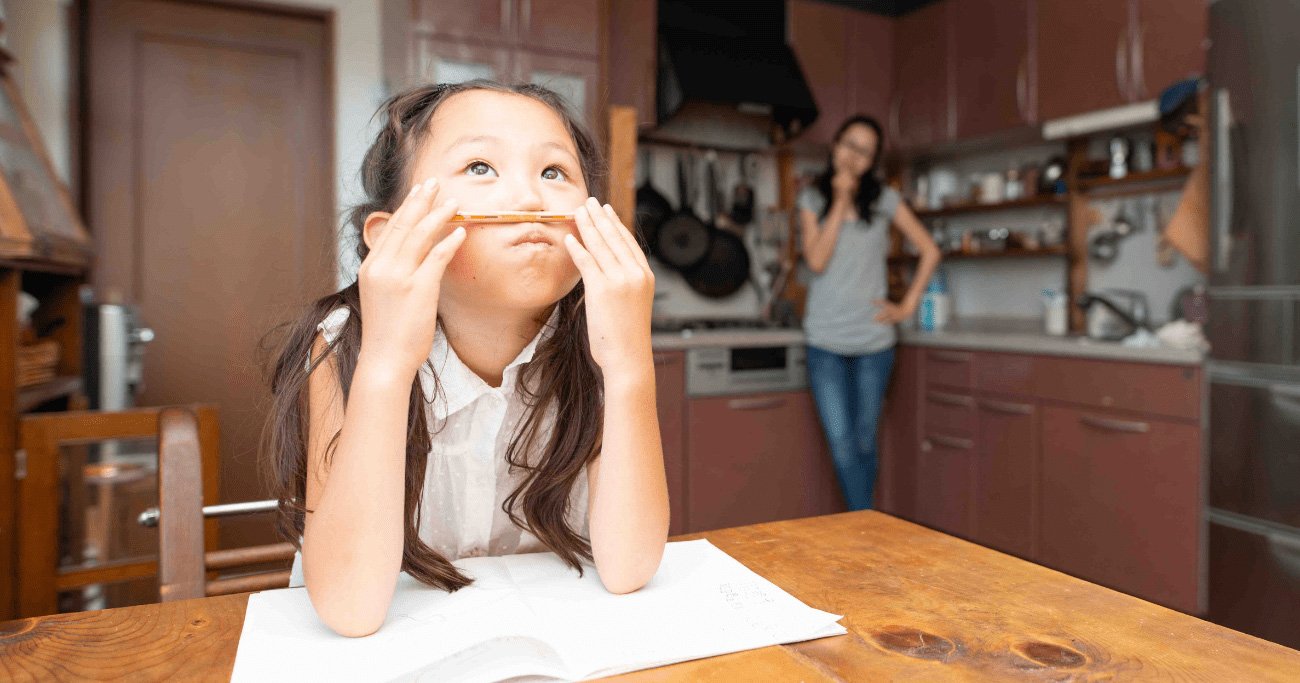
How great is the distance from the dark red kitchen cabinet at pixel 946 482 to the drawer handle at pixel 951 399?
0.13m

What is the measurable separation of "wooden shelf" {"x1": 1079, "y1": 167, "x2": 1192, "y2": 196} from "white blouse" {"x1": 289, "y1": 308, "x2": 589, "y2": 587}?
2.84 metres

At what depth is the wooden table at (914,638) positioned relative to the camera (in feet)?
1.72

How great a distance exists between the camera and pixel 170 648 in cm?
56

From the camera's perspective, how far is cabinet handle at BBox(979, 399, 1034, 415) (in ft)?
9.30

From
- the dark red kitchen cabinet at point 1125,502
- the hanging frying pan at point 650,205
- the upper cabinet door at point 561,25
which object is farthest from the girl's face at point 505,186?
the hanging frying pan at point 650,205

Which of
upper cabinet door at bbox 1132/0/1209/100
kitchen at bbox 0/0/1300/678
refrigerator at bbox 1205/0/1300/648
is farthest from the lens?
upper cabinet door at bbox 1132/0/1209/100

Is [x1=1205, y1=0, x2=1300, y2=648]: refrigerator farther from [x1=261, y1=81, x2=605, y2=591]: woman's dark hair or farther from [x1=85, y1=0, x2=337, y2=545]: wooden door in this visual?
[x1=85, y1=0, x2=337, y2=545]: wooden door

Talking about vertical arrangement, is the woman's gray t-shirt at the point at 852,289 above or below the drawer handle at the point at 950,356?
above

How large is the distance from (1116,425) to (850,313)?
1017 mm

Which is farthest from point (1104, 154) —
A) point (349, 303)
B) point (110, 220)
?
point (110, 220)

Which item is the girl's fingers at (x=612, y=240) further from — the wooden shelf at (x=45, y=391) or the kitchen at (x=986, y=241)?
the wooden shelf at (x=45, y=391)

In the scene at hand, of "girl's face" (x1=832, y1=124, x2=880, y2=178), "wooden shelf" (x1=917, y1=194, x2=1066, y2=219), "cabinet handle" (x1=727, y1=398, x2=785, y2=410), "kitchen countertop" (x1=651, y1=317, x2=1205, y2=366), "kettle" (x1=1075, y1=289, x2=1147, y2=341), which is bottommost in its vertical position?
"cabinet handle" (x1=727, y1=398, x2=785, y2=410)

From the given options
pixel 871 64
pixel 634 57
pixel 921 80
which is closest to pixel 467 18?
pixel 634 57

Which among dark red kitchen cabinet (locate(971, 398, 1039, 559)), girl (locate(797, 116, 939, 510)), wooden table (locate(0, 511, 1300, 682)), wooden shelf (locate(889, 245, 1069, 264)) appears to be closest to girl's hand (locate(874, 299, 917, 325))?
girl (locate(797, 116, 939, 510))
